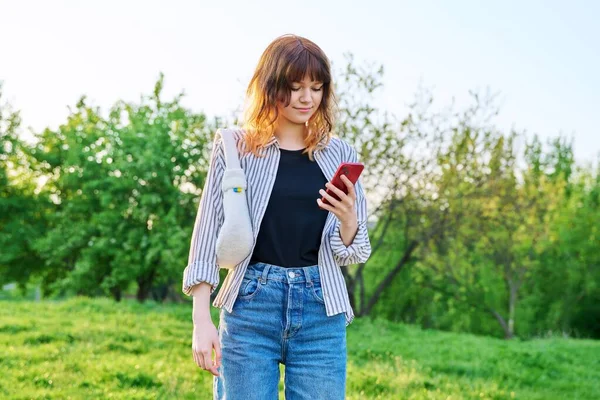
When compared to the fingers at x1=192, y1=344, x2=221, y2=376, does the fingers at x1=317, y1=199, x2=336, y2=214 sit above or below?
above

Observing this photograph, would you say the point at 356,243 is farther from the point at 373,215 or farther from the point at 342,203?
the point at 373,215

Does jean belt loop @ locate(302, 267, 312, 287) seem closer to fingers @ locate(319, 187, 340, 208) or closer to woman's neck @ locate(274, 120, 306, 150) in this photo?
fingers @ locate(319, 187, 340, 208)

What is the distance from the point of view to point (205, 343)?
8.44 ft

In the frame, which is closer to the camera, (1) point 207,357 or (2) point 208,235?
(1) point 207,357

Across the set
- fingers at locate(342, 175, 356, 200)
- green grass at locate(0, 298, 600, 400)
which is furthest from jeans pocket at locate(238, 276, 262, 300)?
green grass at locate(0, 298, 600, 400)

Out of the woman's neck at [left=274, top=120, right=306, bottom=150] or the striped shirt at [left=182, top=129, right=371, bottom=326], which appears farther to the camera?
the woman's neck at [left=274, top=120, right=306, bottom=150]

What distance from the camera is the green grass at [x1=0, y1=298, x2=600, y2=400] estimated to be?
22.4 ft

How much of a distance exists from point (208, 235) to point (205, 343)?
1.34 ft

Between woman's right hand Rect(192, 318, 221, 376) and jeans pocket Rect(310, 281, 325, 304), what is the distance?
39 centimetres

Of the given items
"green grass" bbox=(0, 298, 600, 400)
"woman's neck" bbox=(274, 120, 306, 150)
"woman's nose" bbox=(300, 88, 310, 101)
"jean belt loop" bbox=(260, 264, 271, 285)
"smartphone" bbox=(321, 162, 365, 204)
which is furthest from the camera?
"green grass" bbox=(0, 298, 600, 400)

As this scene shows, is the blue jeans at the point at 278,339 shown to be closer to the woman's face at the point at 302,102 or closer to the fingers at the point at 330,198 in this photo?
the fingers at the point at 330,198

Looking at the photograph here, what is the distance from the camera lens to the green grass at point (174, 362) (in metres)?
6.84

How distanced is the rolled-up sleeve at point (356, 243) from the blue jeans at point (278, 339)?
0.37 ft

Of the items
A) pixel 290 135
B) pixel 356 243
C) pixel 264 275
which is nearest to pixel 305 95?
pixel 290 135
